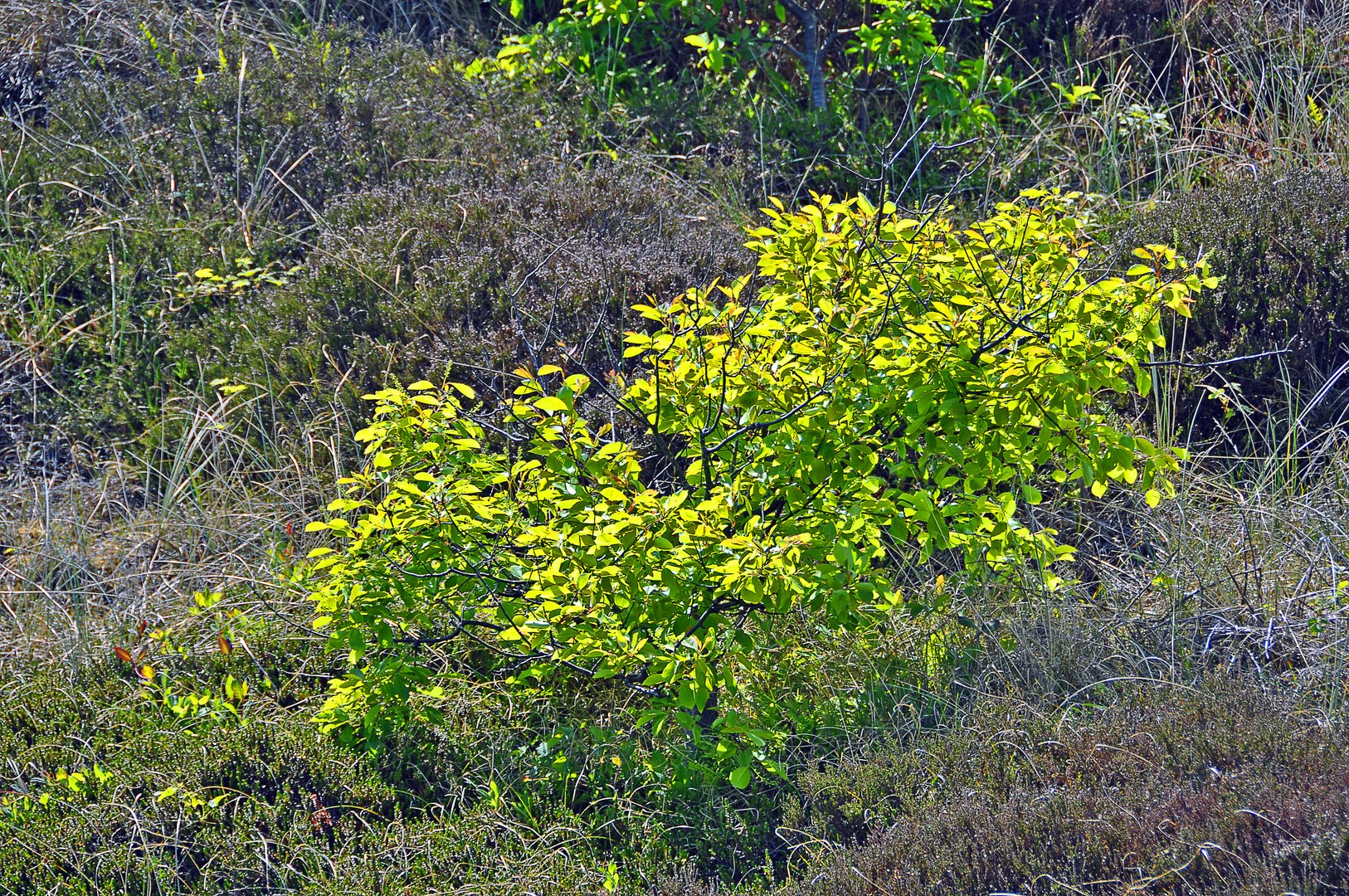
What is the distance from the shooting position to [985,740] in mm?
2963

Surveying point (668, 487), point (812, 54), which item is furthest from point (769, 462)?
point (812, 54)

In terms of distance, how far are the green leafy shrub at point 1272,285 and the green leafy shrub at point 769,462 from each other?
1903 millimetres

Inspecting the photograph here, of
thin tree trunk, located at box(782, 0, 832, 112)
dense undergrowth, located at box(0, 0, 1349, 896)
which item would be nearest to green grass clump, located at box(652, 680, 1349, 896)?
dense undergrowth, located at box(0, 0, 1349, 896)

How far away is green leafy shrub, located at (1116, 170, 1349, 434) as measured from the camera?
4527 millimetres

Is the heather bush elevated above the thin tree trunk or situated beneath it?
situated beneath

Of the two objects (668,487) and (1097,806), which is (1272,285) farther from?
(1097,806)

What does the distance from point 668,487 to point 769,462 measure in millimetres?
1349

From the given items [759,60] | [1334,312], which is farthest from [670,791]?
[759,60]

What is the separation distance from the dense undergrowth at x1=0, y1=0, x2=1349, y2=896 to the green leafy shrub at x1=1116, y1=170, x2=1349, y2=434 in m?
0.02

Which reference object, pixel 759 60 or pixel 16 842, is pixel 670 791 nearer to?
pixel 16 842

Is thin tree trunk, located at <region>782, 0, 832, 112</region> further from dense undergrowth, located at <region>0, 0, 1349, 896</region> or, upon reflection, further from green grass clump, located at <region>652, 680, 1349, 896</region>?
green grass clump, located at <region>652, 680, 1349, 896</region>

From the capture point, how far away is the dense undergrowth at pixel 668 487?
270 centimetres

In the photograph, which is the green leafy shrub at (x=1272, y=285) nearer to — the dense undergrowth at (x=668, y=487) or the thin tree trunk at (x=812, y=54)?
the dense undergrowth at (x=668, y=487)

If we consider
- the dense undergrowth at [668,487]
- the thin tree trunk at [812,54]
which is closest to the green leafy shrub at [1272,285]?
the dense undergrowth at [668,487]
